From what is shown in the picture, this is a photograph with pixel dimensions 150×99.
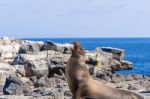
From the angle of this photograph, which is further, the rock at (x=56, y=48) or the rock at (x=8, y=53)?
the rock at (x=8, y=53)

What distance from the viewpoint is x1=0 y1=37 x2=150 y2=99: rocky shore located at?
20625 millimetres

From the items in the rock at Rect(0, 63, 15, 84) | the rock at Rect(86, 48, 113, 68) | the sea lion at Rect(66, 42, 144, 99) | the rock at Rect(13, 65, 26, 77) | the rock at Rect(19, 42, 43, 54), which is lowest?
the rock at Rect(86, 48, 113, 68)

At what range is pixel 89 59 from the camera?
43.1 m

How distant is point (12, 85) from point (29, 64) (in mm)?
9610

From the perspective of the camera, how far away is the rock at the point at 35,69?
98.2 feet

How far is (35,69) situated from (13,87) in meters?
9.38

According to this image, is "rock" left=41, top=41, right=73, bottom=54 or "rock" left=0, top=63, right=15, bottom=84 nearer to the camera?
"rock" left=0, top=63, right=15, bottom=84

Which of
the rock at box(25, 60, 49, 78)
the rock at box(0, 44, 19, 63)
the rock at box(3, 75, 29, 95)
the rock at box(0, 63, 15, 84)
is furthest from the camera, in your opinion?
the rock at box(0, 44, 19, 63)

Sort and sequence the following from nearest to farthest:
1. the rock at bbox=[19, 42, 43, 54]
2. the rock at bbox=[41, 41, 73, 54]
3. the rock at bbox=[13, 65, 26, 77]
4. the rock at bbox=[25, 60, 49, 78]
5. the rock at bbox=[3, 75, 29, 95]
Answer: the rock at bbox=[3, 75, 29, 95], the rock at bbox=[25, 60, 49, 78], the rock at bbox=[13, 65, 26, 77], the rock at bbox=[19, 42, 43, 54], the rock at bbox=[41, 41, 73, 54]

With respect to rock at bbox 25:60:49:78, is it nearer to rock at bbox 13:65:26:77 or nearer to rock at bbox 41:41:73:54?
rock at bbox 13:65:26:77

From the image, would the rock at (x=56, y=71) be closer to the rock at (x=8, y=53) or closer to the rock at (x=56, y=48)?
the rock at (x=56, y=48)

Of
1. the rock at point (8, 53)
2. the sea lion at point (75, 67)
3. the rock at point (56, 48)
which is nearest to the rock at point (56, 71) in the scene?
the rock at point (56, 48)

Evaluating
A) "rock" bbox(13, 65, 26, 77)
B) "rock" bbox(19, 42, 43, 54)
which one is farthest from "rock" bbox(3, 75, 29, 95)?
"rock" bbox(19, 42, 43, 54)

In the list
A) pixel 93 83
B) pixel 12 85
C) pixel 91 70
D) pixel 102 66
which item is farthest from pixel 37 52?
pixel 93 83
